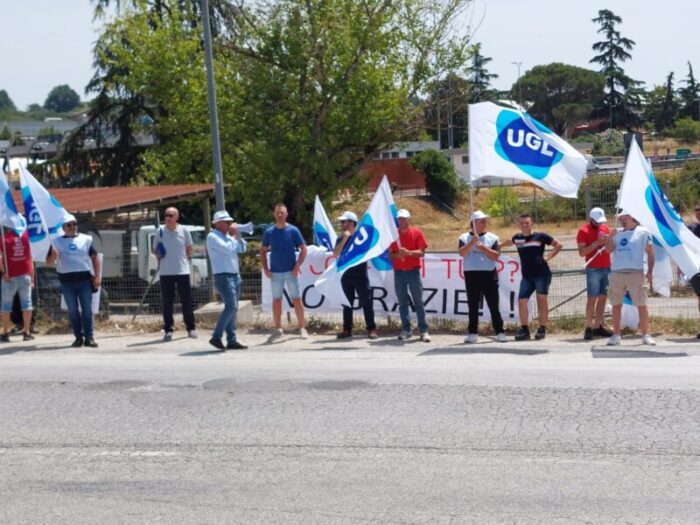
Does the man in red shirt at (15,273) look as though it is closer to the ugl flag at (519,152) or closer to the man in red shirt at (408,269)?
the man in red shirt at (408,269)

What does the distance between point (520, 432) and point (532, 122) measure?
5.99 meters

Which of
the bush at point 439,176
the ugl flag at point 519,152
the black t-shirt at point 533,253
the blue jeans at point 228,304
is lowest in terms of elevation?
the blue jeans at point 228,304

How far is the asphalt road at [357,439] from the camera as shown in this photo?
637 centimetres

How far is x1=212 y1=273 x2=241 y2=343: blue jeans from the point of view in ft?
42.6

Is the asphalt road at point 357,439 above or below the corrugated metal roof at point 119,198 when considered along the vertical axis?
below

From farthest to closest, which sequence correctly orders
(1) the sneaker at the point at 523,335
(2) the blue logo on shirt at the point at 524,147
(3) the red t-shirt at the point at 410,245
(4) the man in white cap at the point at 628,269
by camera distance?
(3) the red t-shirt at the point at 410,245 → (1) the sneaker at the point at 523,335 → (2) the blue logo on shirt at the point at 524,147 → (4) the man in white cap at the point at 628,269

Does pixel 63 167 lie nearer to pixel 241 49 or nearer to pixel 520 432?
pixel 241 49

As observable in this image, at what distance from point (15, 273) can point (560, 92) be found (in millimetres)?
104977

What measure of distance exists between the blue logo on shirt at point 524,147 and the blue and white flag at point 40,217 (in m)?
6.23

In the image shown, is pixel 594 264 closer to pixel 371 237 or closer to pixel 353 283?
pixel 371 237

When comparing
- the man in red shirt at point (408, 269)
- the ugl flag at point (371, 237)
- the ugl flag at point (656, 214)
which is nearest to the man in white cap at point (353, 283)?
the ugl flag at point (371, 237)

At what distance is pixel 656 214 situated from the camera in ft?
41.5

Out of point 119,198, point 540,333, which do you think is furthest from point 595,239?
point 119,198

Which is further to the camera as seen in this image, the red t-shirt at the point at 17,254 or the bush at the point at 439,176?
the bush at the point at 439,176
